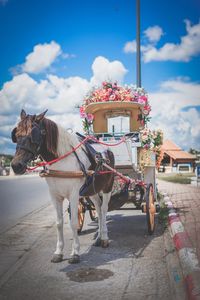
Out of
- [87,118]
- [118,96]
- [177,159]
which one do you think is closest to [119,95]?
[118,96]

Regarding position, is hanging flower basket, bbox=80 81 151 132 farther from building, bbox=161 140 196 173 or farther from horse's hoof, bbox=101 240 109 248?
building, bbox=161 140 196 173

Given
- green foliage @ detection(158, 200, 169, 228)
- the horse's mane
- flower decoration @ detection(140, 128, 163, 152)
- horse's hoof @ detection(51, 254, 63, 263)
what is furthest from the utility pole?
horse's hoof @ detection(51, 254, 63, 263)

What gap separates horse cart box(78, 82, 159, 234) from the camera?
22.1 feet

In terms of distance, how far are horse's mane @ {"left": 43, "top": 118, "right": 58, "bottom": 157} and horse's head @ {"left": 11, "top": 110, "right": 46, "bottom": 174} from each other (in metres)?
0.15

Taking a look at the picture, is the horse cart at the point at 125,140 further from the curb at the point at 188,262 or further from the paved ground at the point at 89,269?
the curb at the point at 188,262

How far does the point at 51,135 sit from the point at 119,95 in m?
3.65

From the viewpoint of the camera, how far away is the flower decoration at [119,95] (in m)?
7.87

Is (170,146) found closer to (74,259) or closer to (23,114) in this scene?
(74,259)

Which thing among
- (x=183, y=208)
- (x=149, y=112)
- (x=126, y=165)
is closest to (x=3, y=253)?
(x=126, y=165)

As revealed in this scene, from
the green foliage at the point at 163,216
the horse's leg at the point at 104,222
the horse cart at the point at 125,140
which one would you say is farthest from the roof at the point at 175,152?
the horse's leg at the point at 104,222

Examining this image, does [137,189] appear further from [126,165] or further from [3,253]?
[3,253]

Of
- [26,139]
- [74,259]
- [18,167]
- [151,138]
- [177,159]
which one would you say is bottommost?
[74,259]

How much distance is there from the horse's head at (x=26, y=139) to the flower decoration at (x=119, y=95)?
368 centimetres

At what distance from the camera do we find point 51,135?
4.60m
